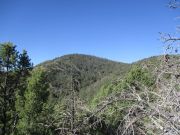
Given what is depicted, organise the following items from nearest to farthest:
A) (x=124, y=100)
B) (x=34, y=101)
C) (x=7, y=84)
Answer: (x=124, y=100)
(x=34, y=101)
(x=7, y=84)

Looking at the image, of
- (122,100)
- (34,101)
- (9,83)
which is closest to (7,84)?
(9,83)

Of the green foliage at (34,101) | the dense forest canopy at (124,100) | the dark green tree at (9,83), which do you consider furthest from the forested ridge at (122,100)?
the dark green tree at (9,83)

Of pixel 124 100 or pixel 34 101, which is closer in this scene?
pixel 124 100

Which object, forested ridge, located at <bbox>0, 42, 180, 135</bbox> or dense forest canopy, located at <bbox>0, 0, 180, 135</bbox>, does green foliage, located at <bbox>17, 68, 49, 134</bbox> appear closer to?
forested ridge, located at <bbox>0, 42, 180, 135</bbox>

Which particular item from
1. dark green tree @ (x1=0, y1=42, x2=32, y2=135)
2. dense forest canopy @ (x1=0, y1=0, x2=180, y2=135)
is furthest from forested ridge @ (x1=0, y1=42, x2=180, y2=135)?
dark green tree @ (x1=0, y1=42, x2=32, y2=135)

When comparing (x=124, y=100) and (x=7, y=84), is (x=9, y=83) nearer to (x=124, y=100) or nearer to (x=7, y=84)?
(x=7, y=84)

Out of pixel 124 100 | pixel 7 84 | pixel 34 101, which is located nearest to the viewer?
pixel 124 100

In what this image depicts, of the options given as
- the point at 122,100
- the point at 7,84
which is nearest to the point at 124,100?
the point at 122,100

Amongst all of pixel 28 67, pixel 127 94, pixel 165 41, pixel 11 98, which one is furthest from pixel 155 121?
pixel 28 67

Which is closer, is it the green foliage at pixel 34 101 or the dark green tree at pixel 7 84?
the green foliage at pixel 34 101

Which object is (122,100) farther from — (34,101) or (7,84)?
(7,84)

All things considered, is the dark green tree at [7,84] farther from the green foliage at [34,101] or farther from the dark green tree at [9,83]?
the green foliage at [34,101]

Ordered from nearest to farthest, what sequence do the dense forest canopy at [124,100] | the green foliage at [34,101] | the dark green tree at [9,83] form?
the dense forest canopy at [124,100]
the green foliage at [34,101]
the dark green tree at [9,83]

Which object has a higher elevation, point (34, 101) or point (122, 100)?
point (34, 101)
